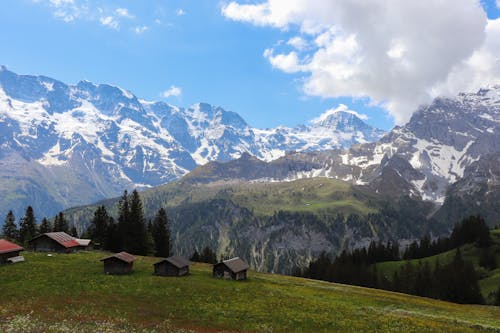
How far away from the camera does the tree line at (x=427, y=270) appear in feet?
343

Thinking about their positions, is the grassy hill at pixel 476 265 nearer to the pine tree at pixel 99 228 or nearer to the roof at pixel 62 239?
the pine tree at pixel 99 228

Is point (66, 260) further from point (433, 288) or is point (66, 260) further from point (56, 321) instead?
point (433, 288)

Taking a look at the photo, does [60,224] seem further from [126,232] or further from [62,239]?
[62,239]

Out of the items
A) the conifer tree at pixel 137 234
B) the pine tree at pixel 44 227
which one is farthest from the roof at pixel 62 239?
the pine tree at pixel 44 227

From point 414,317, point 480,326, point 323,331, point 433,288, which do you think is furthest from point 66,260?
point 433,288

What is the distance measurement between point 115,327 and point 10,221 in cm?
11181

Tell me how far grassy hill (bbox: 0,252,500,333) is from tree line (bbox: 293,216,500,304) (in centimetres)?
3505

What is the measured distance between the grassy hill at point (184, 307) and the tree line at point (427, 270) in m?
35.1

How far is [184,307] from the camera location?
5262 centimetres

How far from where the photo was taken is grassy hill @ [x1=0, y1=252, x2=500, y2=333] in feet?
144

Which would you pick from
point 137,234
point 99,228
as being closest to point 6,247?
point 137,234

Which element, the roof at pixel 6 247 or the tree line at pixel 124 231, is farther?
the tree line at pixel 124 231

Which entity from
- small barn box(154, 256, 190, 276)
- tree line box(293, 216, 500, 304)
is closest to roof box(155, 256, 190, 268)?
small barn box(154, 256, 190, 276)

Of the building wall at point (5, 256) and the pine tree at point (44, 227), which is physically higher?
the pine tree at point (44, 227)
